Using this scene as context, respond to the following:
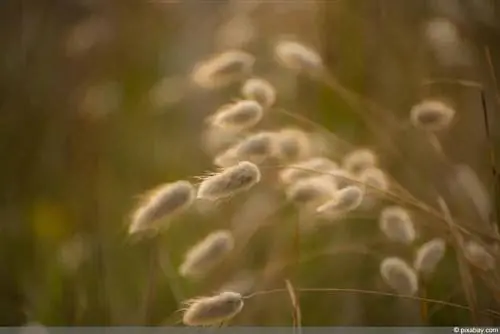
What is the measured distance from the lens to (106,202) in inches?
45.9

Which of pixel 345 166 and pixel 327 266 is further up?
pixel 345 166

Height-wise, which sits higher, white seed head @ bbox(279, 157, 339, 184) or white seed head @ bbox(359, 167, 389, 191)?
white seed head @ bbox(279, 157, 339, 184)

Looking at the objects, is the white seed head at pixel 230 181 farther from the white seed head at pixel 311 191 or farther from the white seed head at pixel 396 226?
the white seed head at pixel 396 226

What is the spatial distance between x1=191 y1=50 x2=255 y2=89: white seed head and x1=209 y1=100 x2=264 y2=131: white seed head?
0.15ft

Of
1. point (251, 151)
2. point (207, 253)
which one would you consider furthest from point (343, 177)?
point (207, 253)

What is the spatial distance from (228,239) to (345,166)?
236 millimetres

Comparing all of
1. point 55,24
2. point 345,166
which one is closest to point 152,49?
point 55,24

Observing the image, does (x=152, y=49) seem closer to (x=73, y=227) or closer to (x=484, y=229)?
(x=73, y=227)

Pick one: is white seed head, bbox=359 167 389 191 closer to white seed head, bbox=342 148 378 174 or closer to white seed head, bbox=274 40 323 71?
white seed head, bbox=342 148 378 174

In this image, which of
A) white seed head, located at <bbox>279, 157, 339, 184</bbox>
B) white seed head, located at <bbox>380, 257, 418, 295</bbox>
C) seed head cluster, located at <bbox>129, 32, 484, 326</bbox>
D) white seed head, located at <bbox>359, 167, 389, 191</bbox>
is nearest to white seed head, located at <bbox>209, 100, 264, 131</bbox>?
seed head cluster, located at <bbox>129, 32, 484, 326</bbox>

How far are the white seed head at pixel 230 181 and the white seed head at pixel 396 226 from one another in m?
0.22

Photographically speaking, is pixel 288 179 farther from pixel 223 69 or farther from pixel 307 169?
pixel 223 69

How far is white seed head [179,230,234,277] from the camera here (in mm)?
1157

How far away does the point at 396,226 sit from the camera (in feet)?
3.88
